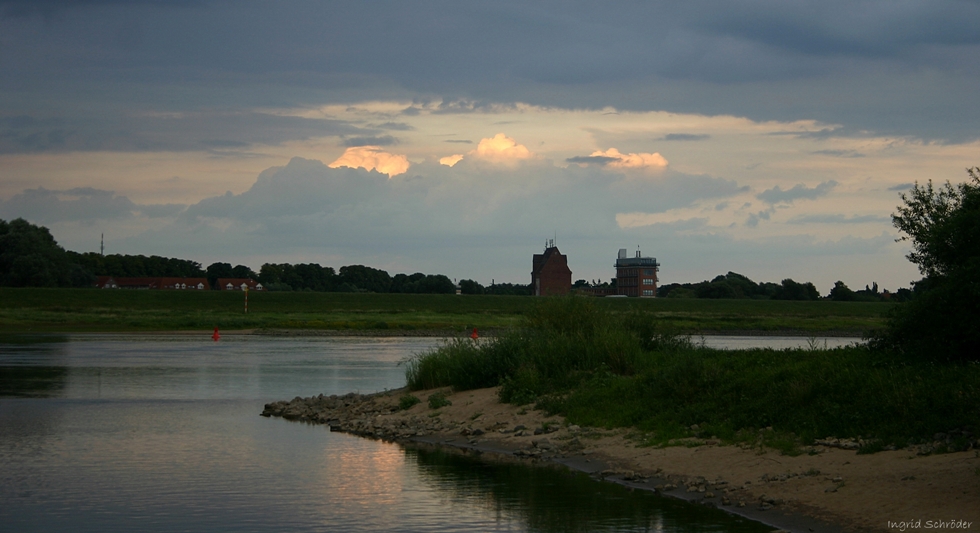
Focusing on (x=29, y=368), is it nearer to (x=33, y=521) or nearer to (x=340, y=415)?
(x=340, y=415)

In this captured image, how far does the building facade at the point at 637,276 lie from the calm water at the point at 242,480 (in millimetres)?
147430

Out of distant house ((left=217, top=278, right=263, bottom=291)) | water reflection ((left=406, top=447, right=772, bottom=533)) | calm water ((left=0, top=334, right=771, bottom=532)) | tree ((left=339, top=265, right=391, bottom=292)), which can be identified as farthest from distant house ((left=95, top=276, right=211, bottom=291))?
water reflection ((left=406, top=447, right=772, bottom=533))

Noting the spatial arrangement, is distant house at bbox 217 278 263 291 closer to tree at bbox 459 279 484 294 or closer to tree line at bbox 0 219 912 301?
tree line at bbox 0 219 912 301

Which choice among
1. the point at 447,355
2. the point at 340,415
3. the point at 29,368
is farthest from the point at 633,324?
the point at 29,368

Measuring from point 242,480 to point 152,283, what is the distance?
16476 cm

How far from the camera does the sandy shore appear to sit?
1181 cm

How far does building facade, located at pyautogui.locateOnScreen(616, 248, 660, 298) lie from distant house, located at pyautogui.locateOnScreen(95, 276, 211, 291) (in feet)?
249

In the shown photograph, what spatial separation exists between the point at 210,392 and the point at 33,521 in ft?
58.2

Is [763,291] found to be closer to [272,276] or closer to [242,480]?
[272,276]

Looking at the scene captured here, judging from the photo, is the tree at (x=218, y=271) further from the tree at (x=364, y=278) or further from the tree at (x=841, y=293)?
the tree at (x=841, y=293)

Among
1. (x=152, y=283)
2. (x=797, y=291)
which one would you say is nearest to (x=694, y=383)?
(x=797, y=291)

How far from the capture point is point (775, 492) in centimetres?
1369

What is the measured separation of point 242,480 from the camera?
51.8 ft

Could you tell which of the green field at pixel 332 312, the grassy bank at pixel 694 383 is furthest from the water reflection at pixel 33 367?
the green field at pixel 332 312
